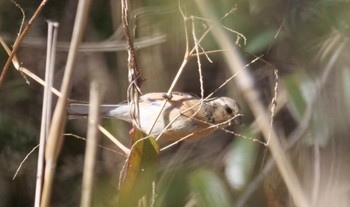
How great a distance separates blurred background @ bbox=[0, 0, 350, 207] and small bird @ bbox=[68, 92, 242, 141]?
0.35ft

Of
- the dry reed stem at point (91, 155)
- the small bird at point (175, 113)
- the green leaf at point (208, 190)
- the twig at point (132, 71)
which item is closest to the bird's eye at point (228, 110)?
the small bird at point (175, 113)

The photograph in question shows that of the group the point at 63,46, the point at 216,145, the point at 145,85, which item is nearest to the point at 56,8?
the point at 63,46

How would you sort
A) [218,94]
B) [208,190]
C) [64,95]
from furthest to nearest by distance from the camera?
[218,94]
[208,190]
[64,95]

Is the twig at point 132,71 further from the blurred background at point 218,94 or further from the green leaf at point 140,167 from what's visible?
the blurred background at point 218,94

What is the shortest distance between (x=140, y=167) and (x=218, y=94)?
1970 millimetres

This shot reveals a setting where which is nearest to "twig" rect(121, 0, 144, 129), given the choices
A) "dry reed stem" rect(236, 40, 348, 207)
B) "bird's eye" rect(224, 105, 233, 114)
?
"dry reed stem" rect(236, 40, 348, 207)

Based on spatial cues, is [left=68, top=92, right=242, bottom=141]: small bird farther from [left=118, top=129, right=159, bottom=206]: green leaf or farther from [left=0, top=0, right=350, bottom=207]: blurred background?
[left=118, top=129, right=159, bottom=206]: green leaf

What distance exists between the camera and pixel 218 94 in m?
3.44

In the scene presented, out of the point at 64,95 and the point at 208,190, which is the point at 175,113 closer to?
the point at 208,190

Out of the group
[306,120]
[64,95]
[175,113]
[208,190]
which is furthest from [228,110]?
[64,95]

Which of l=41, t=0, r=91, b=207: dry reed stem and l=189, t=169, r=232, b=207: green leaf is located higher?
l=41, t=0, r=91, b=207: dry reed stem

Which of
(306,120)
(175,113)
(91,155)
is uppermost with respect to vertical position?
(91,155)

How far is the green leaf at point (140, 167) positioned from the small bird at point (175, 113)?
1.37 ft

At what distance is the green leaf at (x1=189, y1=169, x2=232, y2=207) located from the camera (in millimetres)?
1793
